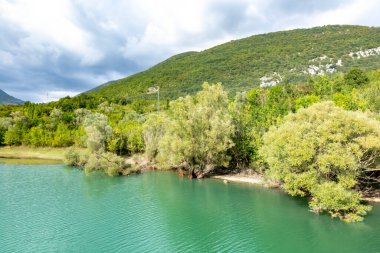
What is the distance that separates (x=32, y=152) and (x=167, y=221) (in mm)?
64596

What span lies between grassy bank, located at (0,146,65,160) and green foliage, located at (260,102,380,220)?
60.4 m

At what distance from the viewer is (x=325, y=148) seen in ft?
112

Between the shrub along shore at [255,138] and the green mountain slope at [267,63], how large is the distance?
27637mm

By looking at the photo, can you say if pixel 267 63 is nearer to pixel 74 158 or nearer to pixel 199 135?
pixel 199 135

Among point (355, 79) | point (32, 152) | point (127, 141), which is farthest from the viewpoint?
point (355, 79)

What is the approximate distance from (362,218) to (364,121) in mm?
9764

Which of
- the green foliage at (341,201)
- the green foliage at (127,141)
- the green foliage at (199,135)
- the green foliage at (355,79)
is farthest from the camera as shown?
the green foliage at (355,79)

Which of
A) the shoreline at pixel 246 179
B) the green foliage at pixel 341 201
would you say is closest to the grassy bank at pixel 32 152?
the shoreline at pixel 246 179

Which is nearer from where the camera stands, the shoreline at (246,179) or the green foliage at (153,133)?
the shoreline at (246,179)

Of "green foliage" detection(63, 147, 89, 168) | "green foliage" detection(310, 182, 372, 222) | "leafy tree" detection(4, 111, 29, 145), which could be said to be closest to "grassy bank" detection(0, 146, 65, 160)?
"leafy tree" detection(4, 111, 29, 145)

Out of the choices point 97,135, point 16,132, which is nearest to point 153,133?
point 97,135

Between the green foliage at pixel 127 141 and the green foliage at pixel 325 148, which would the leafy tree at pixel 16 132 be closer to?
the green foliage at pixel 127 141

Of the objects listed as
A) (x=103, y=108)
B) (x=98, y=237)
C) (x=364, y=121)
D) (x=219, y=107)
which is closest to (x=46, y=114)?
(x=103, y=108)

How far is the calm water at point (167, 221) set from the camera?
26469mm
